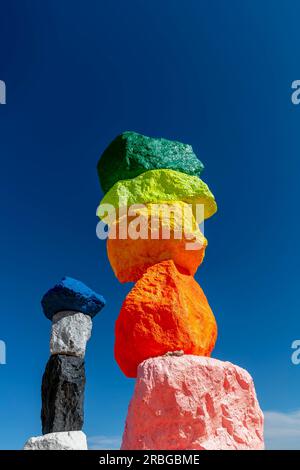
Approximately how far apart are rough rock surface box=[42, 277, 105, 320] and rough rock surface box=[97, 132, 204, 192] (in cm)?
160

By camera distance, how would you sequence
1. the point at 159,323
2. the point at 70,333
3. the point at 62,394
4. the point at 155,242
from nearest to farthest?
the point at 159,323, the point at 155,242, the point at 62,394, the point at 70,333

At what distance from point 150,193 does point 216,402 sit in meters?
3.03

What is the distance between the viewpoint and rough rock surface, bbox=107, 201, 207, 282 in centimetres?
691

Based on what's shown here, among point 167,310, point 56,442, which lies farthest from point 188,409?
point 56,442

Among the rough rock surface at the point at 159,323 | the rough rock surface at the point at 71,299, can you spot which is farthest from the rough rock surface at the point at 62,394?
the rough rock surface at the point at 159,323

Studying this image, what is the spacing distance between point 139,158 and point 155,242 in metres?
1.42

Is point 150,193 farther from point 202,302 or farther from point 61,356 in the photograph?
point 61,356

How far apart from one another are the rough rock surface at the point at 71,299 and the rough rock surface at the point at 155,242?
76cm

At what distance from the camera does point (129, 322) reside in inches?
247

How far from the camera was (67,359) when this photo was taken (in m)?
7.45

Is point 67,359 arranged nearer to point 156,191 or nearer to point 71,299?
point 71,299

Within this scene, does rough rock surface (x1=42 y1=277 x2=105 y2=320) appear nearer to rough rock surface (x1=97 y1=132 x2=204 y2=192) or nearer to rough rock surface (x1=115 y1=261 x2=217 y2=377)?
rough rock surface (x1=115 y1=261 x2=217 y2=377)
